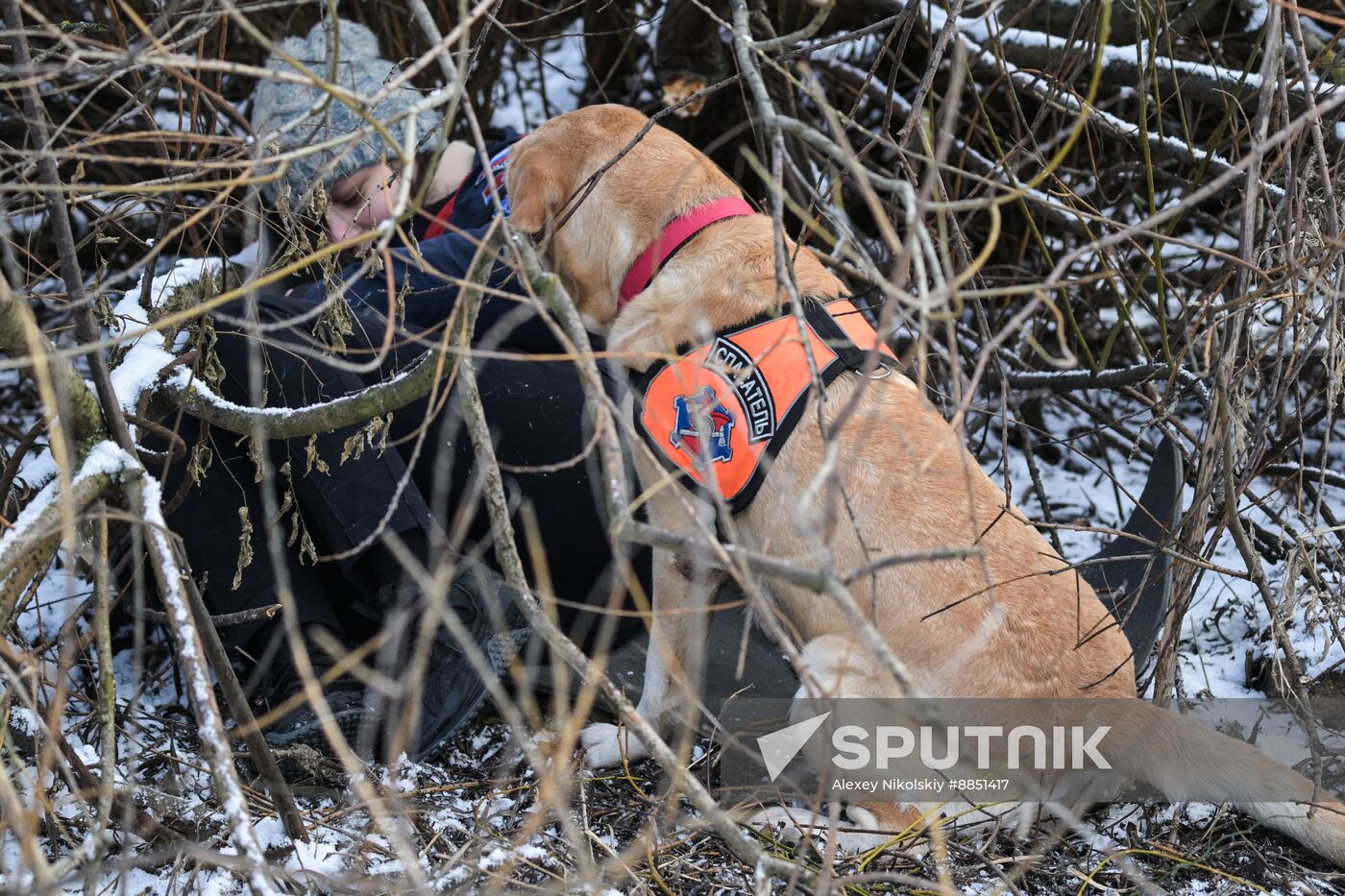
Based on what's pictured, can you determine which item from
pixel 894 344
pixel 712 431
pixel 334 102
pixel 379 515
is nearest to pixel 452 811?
pixel 379 515

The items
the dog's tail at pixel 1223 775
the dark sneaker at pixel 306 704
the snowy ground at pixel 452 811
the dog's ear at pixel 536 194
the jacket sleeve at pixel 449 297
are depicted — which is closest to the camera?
the snowy ground at pixel 452 811

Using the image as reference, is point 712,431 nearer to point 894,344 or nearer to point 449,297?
point 449,297

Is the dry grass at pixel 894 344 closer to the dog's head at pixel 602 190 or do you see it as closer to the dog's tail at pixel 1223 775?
the dog's tail at pixel 1223 775

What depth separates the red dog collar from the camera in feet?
9.01

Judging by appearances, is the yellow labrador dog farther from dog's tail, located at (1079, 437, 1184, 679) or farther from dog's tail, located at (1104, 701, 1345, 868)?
dog's tail, located at (1079, 437, 1184, 679)

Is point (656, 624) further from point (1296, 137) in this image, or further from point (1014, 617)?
point (1296, 137)

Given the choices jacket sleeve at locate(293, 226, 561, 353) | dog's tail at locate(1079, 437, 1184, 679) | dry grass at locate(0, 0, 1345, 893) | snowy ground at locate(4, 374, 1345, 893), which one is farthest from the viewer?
jacket sleeve at locate(293, 226, 561, 353)

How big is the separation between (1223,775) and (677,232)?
169 centimetres

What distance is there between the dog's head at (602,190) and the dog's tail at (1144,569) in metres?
1.33

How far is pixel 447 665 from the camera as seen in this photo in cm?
272

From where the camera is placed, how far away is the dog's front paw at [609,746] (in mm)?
2715

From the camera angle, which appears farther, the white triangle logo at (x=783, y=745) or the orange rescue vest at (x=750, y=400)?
the white triangle logo at (x=783, y=745)

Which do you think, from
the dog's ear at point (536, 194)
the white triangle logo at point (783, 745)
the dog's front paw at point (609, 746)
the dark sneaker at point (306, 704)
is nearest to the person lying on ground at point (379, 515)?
the dark sneaker at point (306, 704)

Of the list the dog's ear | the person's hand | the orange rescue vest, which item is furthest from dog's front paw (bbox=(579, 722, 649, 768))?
the person's hand
